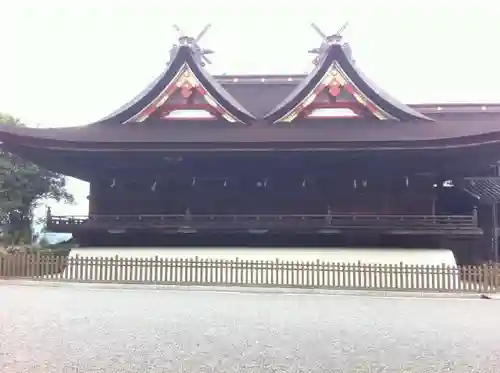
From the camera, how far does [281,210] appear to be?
17.2 metres

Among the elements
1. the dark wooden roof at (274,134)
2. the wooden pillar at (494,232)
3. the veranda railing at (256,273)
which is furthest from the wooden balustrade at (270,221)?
the wooden pillar at (494,232)

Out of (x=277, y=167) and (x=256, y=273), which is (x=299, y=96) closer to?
(x=277, y=167)

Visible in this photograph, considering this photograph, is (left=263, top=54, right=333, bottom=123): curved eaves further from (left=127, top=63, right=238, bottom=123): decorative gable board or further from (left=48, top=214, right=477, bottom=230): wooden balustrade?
(left=48, top=214, right=477, bottom=230): wooden balustrade

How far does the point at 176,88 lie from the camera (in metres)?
18.3

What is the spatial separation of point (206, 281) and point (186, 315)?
560cm

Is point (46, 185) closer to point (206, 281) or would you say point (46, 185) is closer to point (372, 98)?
point (206, 281)

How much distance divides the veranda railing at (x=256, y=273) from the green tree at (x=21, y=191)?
13.7 meters

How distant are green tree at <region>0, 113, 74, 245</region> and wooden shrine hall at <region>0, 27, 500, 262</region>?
10.8m

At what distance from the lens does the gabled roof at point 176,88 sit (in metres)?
17.9

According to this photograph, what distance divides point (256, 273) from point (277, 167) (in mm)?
4277

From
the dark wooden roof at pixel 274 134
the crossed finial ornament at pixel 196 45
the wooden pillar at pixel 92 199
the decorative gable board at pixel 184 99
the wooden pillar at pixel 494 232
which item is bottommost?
the wooden pillar at pixel 494 232

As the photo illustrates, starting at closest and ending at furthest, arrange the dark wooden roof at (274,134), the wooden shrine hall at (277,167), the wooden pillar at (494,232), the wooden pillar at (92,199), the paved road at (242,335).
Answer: the paved road at (242,335) < the dark wooden roof at (274,134) < the wooden shrine hall at (277,167) < the wooden pillar at (92,199) < the wooden pillar at (494,232)

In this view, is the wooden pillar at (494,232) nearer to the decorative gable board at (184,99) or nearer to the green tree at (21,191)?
the decorative gable board at (184,99)

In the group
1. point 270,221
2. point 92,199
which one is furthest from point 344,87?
point 92,199
